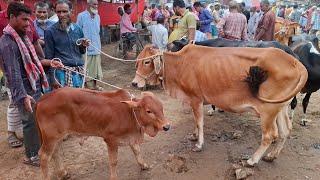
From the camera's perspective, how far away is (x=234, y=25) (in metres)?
7.26

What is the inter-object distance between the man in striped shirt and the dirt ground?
2.11 metres

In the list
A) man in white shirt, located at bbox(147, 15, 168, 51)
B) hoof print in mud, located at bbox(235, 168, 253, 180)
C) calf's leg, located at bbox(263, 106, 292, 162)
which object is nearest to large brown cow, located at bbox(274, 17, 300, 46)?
man in white shirt, located at bbox(147, 15, 168, 51)

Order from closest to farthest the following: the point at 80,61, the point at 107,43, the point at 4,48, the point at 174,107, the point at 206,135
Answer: the point at 4,48 < the point at 80,61 < the point at 206,135 < the point at 174,107 < the point at 107,43

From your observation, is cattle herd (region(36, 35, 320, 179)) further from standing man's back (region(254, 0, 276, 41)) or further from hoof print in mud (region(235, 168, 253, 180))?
standing man's back (region(254, 0, 276, 41))

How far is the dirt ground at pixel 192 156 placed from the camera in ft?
13.9

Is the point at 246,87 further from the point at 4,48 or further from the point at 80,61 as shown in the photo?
the point at 4,48

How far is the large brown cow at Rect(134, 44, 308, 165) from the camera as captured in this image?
13.5 feet

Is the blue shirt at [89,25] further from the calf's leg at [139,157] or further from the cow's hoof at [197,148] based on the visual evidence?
the calf's leg at [139,157]

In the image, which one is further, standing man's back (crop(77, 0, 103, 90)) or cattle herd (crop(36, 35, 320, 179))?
standing man's back (crop(77, 0, 103, 90))

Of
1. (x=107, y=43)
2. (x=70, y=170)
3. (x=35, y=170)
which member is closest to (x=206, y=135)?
(x=70, y=170)

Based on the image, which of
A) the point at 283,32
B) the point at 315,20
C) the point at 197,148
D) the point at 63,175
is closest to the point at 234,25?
the point at 197,148

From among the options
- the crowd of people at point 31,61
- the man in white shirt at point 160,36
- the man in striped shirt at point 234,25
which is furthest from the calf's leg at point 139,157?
the man in white shirt at point 160,36

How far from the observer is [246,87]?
426cm

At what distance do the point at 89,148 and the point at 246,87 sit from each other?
7.52 ft
